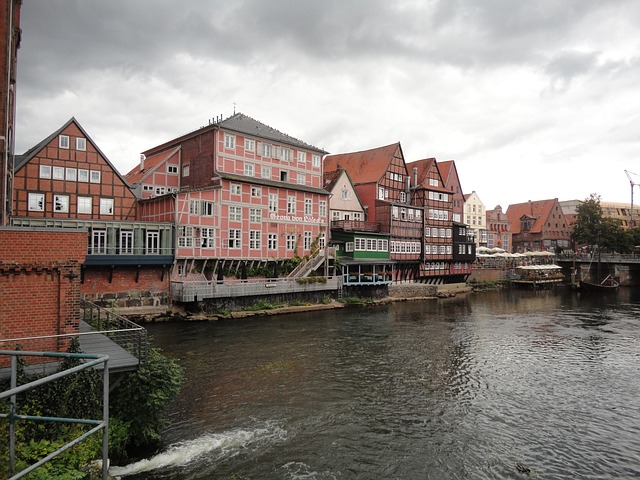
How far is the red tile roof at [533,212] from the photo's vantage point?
92.0 m

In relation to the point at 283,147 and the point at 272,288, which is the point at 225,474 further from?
the point at 283,147

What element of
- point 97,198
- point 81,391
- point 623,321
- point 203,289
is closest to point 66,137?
point 97,198

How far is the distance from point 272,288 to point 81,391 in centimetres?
2682

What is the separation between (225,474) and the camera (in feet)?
34.4

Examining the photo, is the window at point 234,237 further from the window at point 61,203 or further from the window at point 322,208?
the window at point 61,203

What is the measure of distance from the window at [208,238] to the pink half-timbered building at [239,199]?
79mm

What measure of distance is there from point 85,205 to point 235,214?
11454mm

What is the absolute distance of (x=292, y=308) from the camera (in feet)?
117

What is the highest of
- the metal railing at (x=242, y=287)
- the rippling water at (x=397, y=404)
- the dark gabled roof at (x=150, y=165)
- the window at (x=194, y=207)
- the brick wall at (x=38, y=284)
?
the dark gabled roof at (x=150, y=165)

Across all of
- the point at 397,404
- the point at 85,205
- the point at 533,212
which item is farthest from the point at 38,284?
the point at 533,212

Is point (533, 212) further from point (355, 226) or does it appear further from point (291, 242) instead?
point (291, 242)

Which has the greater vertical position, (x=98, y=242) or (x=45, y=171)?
(x=45, y=171)

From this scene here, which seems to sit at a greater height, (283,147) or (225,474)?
(283,147)

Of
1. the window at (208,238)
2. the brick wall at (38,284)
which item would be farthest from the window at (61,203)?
the brick wall at (38,284)
